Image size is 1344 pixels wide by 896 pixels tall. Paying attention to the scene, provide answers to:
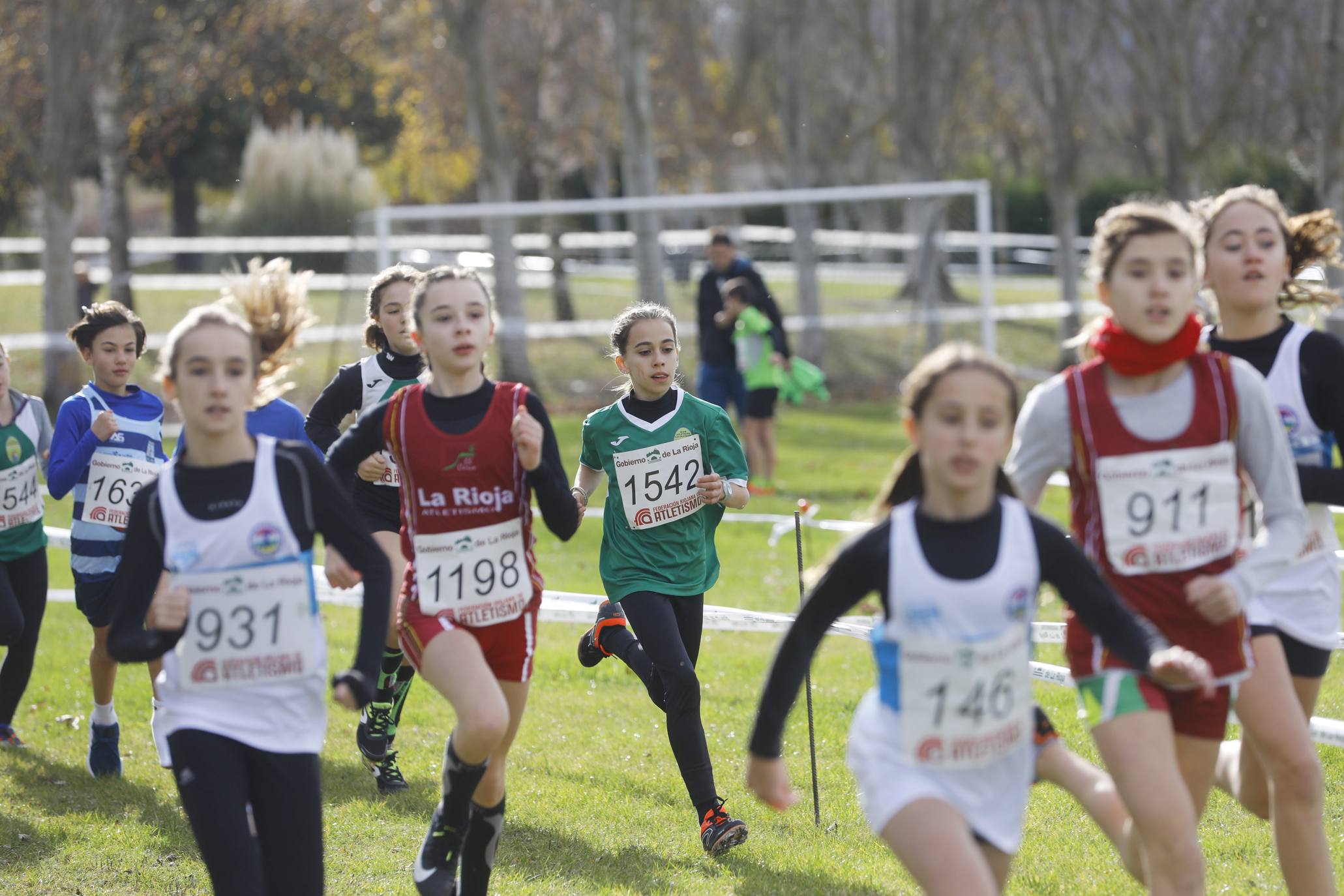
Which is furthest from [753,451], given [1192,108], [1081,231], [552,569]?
[1081,231]

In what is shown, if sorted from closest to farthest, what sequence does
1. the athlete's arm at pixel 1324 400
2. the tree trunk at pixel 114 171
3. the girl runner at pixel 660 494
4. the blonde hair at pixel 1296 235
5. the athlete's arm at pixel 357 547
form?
the athlete's arm at pixel 357 547 → the athlete's arm at pixel 1324 400 → the blonde hair at pixel 1296 235 → the girl runner at pixel 660 494 → the tree trunk at pixel 114 171

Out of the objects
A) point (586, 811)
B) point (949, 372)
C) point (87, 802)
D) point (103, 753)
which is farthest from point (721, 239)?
point (949, 372)

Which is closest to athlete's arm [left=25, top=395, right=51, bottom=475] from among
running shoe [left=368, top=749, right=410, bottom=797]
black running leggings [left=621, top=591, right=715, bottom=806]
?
running shoe [left=368, top=749, right=410, bottom=797]

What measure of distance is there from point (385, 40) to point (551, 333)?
49.1 ft

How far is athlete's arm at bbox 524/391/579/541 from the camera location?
479cm

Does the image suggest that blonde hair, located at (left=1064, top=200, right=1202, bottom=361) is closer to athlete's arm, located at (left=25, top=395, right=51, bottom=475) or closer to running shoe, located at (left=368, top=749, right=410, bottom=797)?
running shoe, located at (left=368, top=749, right=410, bottom=797)

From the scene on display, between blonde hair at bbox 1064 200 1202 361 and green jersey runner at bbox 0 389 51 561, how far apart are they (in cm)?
486

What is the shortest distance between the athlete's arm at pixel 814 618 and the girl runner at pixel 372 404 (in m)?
3.30

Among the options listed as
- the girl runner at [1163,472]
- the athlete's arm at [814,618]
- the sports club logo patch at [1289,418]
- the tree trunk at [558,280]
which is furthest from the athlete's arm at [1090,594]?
the tree trunk at [558,280]

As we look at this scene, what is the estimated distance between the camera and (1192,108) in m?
31.2

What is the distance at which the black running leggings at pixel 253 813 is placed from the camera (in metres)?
3.90

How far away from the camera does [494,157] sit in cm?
2175

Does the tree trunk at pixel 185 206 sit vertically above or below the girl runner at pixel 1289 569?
above

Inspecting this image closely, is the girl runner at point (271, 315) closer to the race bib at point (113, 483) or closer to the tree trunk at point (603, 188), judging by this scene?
the race bib at point (113, 483)
